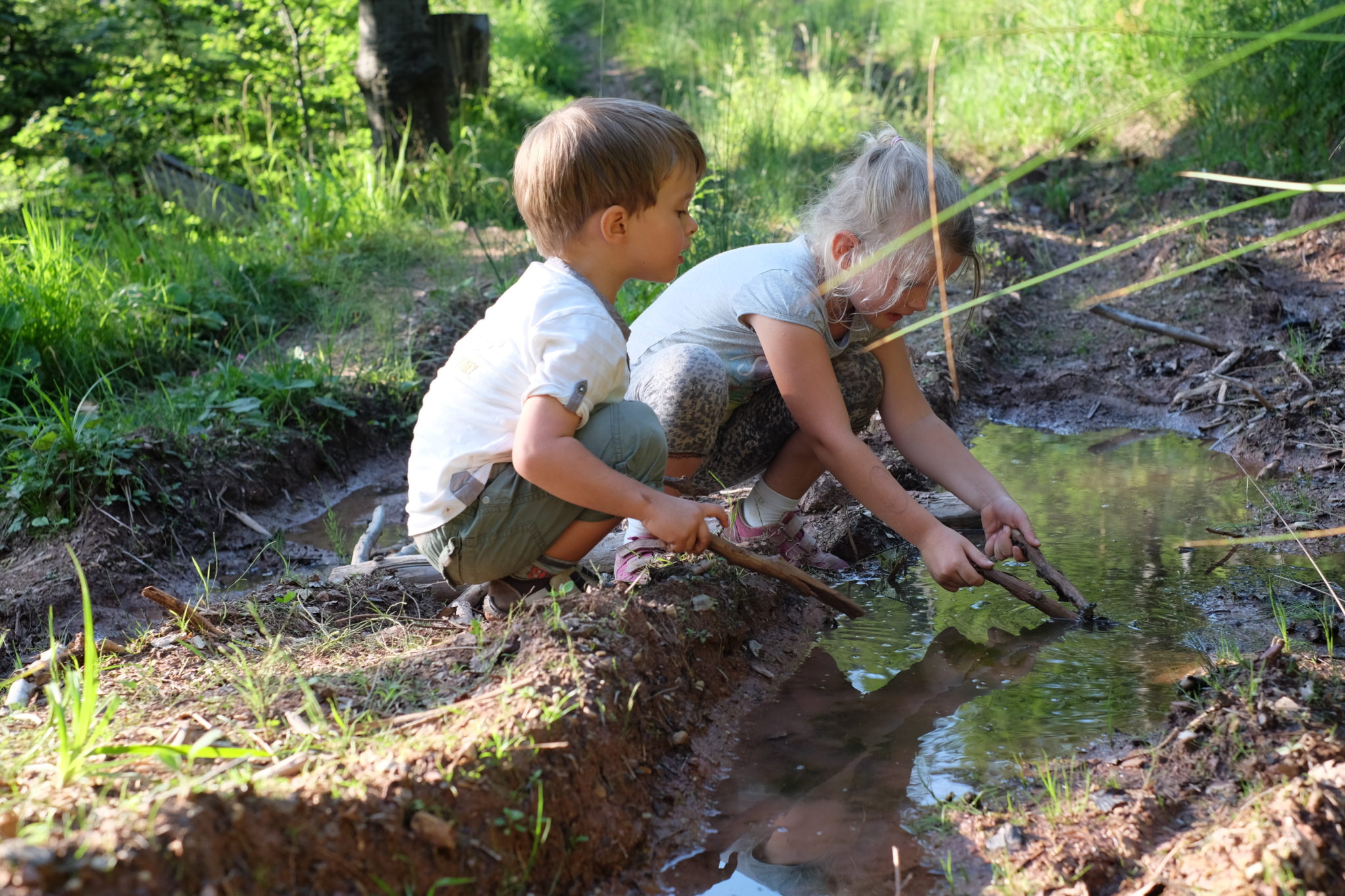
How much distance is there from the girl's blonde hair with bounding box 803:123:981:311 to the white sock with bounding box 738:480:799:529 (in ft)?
2.05

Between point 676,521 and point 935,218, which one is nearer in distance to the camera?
point 935,218

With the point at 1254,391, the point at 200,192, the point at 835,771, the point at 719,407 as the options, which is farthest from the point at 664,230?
the point at 200,192

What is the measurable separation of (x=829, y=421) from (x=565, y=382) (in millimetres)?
766

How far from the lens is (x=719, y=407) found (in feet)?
8.37

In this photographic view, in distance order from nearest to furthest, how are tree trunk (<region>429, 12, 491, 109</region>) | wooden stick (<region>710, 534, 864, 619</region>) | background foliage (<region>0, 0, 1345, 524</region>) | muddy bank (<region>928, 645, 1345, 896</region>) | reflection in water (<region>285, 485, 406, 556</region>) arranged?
muddy bank (<region>928, 645, 1345, 896</region>), wooden stick (<region>710, 534, 864, 619</region>), reflection in water (<region>285, 485, 406, 556</region>), background foliage (<region>0, 0, 1345, 524</region>), tree trunk (<region>429, 12, 491, 109</region>)

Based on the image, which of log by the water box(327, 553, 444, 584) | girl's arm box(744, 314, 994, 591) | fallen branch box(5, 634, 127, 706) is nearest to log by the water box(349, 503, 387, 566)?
log by the water box(327, 553, 444, 584)

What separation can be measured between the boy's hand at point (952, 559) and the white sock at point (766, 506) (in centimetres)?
55

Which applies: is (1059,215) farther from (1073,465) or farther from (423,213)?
(423,213)

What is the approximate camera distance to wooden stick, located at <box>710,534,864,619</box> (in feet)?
7.30

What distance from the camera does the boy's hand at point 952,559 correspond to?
231 cm

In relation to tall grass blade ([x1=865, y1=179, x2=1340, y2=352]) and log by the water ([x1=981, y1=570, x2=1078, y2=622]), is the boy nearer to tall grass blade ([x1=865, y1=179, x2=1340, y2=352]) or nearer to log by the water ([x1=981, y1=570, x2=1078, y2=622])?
tall grass blade ([x1=865, y1=179, x2=1340, y2=352])

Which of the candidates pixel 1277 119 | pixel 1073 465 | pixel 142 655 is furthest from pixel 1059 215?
pixel 142 655

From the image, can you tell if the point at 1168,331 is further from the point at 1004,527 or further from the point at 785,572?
the point at 785,572

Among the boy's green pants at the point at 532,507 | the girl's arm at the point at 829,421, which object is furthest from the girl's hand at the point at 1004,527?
the boy's green pants at the point at 532,507
